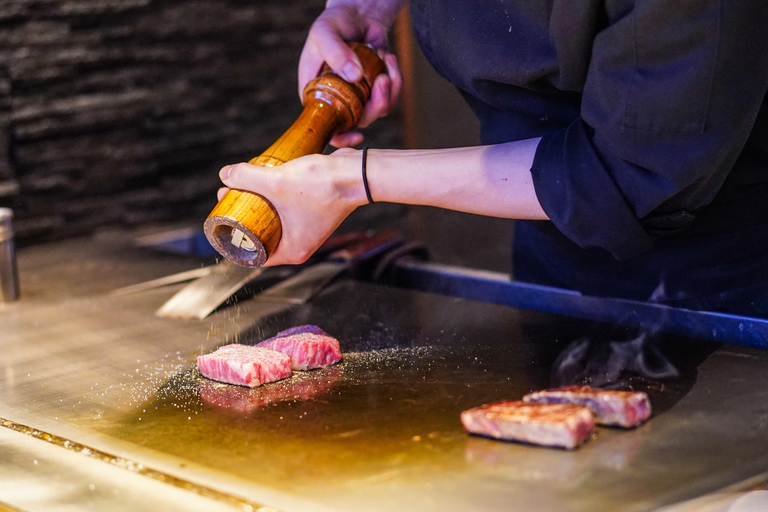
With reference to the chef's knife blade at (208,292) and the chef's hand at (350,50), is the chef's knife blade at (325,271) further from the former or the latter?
the chef's hand at (350,50)

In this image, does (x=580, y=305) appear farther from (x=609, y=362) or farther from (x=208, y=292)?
(x=208, y=292)

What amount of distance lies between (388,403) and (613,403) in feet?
1.01

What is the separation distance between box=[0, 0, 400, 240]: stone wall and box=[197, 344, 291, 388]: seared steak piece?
1445 millimetres

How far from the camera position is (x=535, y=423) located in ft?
3.21

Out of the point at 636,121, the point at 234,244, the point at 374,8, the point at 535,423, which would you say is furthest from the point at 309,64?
the point at 535,423

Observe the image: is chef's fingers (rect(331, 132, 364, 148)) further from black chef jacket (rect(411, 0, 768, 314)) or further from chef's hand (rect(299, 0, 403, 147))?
black chef jacket (rect(411, 0, 768, 314))

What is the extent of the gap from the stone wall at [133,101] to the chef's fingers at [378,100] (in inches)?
50.8

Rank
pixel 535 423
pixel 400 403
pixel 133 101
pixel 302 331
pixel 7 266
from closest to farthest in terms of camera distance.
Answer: pixel 535 423, pixel 400 403, pixel 302 331, pixel 7 266, pixel 133 101

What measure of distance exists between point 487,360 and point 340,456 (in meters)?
0.38

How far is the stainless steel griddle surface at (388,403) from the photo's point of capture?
0.91 metres

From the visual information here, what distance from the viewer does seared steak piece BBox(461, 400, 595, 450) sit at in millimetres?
967

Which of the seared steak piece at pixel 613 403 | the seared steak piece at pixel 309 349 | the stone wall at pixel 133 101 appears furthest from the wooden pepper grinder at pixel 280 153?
the stone wall at pixel 133 101

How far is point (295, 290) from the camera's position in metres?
1.77

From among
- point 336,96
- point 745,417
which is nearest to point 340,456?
point 745,417
